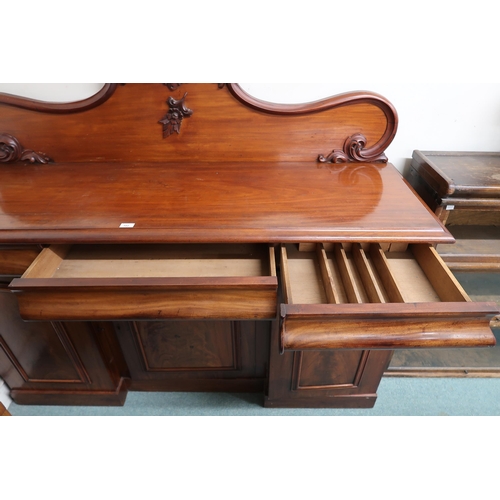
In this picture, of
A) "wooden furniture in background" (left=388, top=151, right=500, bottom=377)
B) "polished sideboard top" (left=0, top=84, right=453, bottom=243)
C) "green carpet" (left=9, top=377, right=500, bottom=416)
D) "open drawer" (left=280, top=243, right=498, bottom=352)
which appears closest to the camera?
"open drawer" (left=280, top=243, right=498, bottom=352)

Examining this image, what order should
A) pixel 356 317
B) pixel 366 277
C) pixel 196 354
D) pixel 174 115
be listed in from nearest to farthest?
1. pixel 356 317
2. pixel 366 277
3. pixel 174 115
4. pixel 196 354

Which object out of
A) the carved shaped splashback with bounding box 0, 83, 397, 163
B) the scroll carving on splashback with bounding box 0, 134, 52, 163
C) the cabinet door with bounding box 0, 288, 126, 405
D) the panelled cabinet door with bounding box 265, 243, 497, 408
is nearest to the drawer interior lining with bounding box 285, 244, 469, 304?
the panelled cabinet door with bounding box 265, 243, 497, 408

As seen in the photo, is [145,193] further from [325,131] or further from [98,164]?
[325,131]

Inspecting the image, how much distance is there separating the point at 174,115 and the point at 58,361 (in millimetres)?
792

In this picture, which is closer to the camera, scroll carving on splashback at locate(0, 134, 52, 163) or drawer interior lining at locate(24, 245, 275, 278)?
drawer interior lining at locate(24, 245, 275, 278)

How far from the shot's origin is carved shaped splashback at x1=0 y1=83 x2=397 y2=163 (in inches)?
33.3

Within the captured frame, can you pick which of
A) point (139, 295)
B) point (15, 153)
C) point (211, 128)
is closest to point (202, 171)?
point (211, 128)

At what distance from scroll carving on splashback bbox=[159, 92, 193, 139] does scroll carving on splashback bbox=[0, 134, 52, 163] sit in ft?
1.21

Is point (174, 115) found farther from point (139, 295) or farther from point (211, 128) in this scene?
point (139, 295)

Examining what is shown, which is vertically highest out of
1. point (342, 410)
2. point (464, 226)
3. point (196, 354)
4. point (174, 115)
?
point (174, 115)

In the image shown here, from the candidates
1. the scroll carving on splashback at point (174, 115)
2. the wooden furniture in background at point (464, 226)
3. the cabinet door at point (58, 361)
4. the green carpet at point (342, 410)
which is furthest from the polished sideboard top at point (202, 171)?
the green carpet at point (342, 410)

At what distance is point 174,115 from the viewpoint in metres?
0.87

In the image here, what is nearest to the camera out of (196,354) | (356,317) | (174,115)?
(356,317)

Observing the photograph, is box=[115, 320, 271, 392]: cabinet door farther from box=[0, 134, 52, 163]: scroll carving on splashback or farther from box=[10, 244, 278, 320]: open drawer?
box=[0, 134, 52, 163]: scroll carving on splashback
